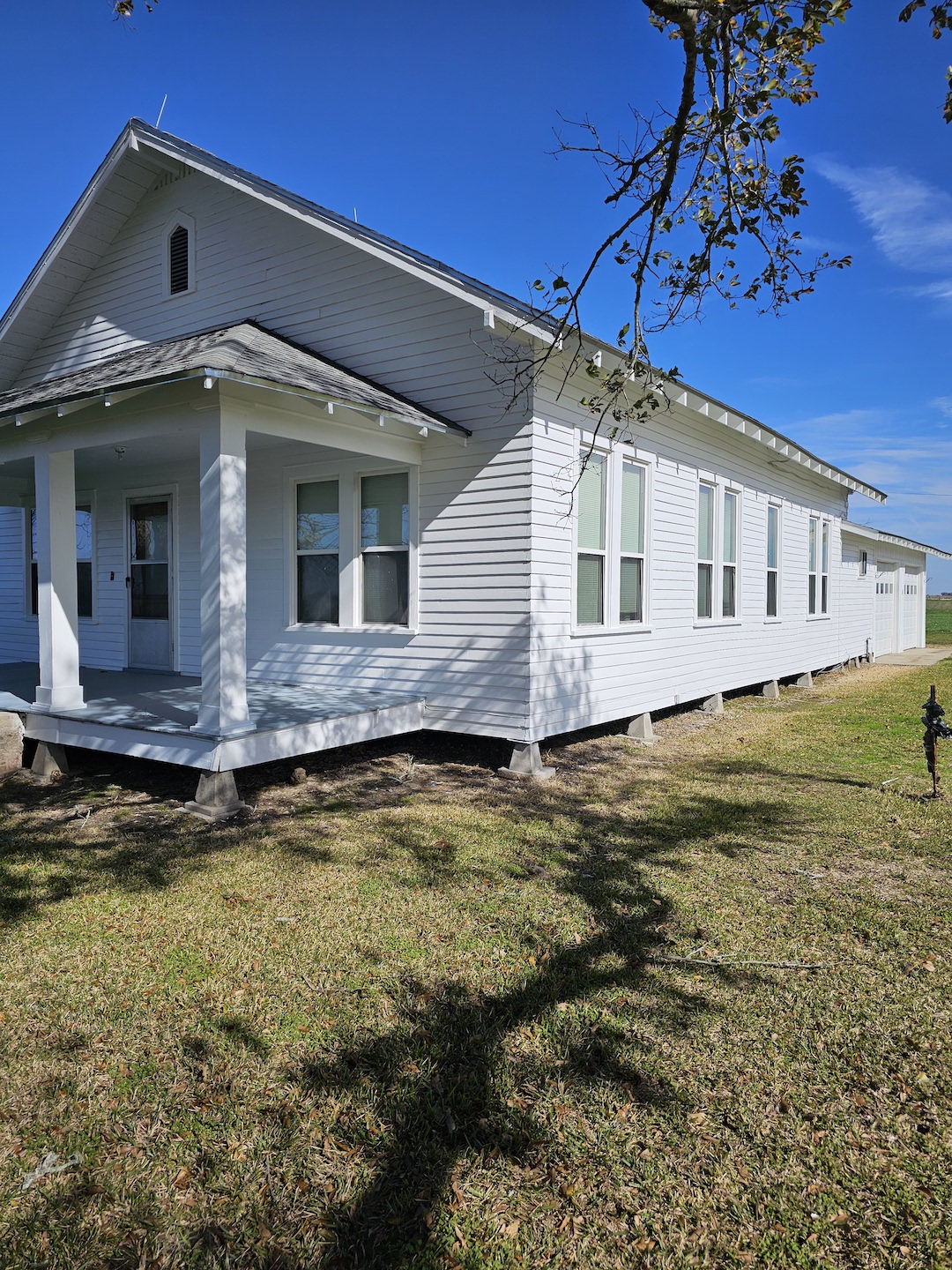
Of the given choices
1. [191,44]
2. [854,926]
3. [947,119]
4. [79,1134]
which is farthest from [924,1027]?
[191,44]

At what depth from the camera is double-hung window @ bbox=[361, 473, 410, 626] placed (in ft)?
27.1

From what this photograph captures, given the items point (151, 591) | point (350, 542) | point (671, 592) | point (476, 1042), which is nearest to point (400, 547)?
point (350, 542)

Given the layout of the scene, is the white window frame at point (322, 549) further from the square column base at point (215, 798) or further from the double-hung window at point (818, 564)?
the double-hung window at point (818, 564)

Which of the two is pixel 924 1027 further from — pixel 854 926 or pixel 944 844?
pixel 944 844

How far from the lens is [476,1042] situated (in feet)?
10.1

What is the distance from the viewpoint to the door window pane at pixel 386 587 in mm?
8281

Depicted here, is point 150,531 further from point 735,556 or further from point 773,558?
point 773,558

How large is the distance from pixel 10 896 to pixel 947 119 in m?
6.72

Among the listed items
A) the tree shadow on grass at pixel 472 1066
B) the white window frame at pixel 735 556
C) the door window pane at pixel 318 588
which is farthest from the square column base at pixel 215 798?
the white window frame at pixel 735 556

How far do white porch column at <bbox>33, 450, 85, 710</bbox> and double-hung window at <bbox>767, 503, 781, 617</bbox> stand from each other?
10.6 meters

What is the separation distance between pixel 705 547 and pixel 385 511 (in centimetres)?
498

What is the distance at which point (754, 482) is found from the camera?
1263 centimetres

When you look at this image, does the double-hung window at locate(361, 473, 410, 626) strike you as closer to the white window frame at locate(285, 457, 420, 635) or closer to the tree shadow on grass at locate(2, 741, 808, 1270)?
the white window frame at locate(285, 457, 420, 635)

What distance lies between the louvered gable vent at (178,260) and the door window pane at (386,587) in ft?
14.7
